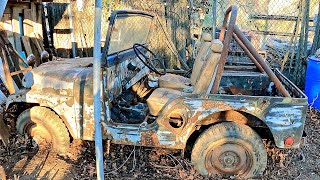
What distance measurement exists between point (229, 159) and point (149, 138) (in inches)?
33.8

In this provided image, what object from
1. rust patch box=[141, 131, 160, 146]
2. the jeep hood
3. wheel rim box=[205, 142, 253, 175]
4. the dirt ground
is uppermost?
the jeep hood

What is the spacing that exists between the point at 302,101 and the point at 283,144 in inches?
18.7

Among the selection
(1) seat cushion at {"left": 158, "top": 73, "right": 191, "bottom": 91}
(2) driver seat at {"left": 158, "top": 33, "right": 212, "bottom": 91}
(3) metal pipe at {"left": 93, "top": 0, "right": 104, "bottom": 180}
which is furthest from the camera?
(1) seat cushion at {"left": 158, "top": 73, "right": 191, "bottom": 91}

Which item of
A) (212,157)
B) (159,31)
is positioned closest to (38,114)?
(212,157)

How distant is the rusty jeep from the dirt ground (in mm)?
187

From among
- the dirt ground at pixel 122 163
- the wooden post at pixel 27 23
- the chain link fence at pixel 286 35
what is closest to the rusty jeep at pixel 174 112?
the dirt ground at pixel 122 163

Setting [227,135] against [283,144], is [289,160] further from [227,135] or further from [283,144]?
[227,135]

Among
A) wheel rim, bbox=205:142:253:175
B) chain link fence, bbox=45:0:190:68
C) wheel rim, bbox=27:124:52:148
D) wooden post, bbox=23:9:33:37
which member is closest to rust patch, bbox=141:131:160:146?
wheel rim, bbox=205:142:253:175

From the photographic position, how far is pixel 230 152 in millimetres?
3260

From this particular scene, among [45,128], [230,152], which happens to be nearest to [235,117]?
[230,152]

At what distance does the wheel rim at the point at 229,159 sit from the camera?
3.24 m

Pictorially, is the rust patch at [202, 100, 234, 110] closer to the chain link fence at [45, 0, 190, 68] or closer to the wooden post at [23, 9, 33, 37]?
the chain link fence at [45, 0, 190, 68]

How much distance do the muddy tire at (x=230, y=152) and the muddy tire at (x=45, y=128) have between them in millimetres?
1490

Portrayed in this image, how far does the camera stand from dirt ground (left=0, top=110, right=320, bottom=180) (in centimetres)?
340
